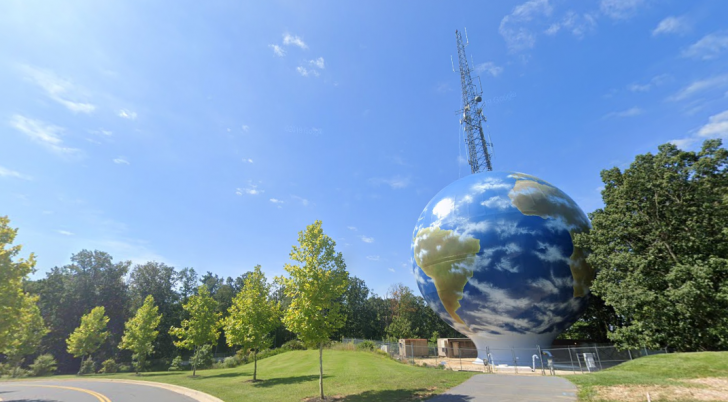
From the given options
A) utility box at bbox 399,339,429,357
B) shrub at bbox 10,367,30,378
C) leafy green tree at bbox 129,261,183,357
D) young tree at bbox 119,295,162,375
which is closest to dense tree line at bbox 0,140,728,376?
young tree at bbox 119,295,162,375

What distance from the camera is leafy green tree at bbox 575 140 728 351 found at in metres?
16.7

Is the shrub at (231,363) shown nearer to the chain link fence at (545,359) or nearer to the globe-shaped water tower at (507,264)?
the chain link fence at (545,359)

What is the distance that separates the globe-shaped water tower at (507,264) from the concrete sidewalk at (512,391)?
511cm

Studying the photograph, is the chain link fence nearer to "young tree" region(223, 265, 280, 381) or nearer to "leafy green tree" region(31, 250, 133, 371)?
"young tree" region(223, 265, 280, 381)

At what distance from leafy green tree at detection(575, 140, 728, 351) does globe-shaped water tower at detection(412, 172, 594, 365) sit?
195 centimetres

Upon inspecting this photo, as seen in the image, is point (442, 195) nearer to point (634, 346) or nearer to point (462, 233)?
point (462, 233)

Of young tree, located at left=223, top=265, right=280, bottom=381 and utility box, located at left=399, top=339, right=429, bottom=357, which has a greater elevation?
young tree, located at left=223, top=265, right=280, bottom=381

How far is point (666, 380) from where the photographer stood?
41.3ft

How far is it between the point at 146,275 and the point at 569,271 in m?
77.9

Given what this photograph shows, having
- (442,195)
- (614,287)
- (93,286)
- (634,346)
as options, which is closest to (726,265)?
(614,287)

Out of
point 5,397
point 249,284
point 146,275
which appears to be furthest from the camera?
point 146,275

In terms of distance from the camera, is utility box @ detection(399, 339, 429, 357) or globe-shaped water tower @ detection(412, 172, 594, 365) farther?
utility box @ detection(399, 339, 429, 357)

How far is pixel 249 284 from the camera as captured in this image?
26.6 meters

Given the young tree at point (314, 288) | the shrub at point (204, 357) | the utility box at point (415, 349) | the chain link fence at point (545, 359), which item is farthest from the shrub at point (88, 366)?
the chain link fence at point (545, 359)
